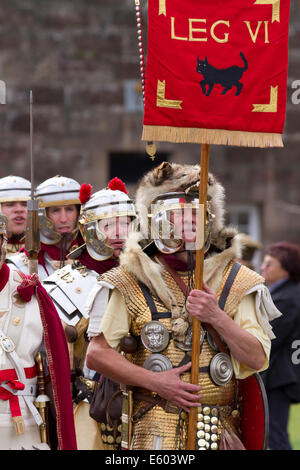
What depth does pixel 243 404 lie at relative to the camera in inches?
226

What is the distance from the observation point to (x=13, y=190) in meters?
8.58

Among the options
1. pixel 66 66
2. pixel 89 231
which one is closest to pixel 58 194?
pixel 89 231

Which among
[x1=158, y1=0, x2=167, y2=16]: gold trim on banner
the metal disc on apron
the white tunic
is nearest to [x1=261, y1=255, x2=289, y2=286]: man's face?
the white tunic

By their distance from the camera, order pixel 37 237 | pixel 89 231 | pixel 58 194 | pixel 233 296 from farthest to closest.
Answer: pixel 58 194
pixel 89 231
pixel 37 237
pixel 233 296

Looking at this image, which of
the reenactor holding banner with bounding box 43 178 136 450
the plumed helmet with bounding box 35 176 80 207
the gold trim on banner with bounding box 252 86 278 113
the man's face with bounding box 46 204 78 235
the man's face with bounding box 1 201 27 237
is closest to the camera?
the gold trim on banner with bounding box 252 86 278 113

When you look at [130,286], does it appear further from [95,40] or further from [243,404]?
[95,40]

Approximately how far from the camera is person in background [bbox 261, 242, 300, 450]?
9141 millimetres

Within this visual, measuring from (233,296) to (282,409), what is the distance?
4.09 meters

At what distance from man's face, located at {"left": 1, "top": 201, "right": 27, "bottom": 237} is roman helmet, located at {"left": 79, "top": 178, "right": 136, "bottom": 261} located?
3.42 feet

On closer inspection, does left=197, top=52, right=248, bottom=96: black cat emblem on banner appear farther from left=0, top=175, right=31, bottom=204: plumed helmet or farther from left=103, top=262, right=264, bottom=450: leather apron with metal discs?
left=0, top=175, right=31, bottom=204: plumed helmet

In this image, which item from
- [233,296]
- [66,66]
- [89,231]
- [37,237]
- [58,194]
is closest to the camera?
[233,296]

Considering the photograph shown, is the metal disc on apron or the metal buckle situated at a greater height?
the metal buckle

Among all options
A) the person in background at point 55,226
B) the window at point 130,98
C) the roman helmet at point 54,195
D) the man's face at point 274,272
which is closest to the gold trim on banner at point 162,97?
the person in background at point 55,226

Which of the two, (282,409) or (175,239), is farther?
(282,409)
